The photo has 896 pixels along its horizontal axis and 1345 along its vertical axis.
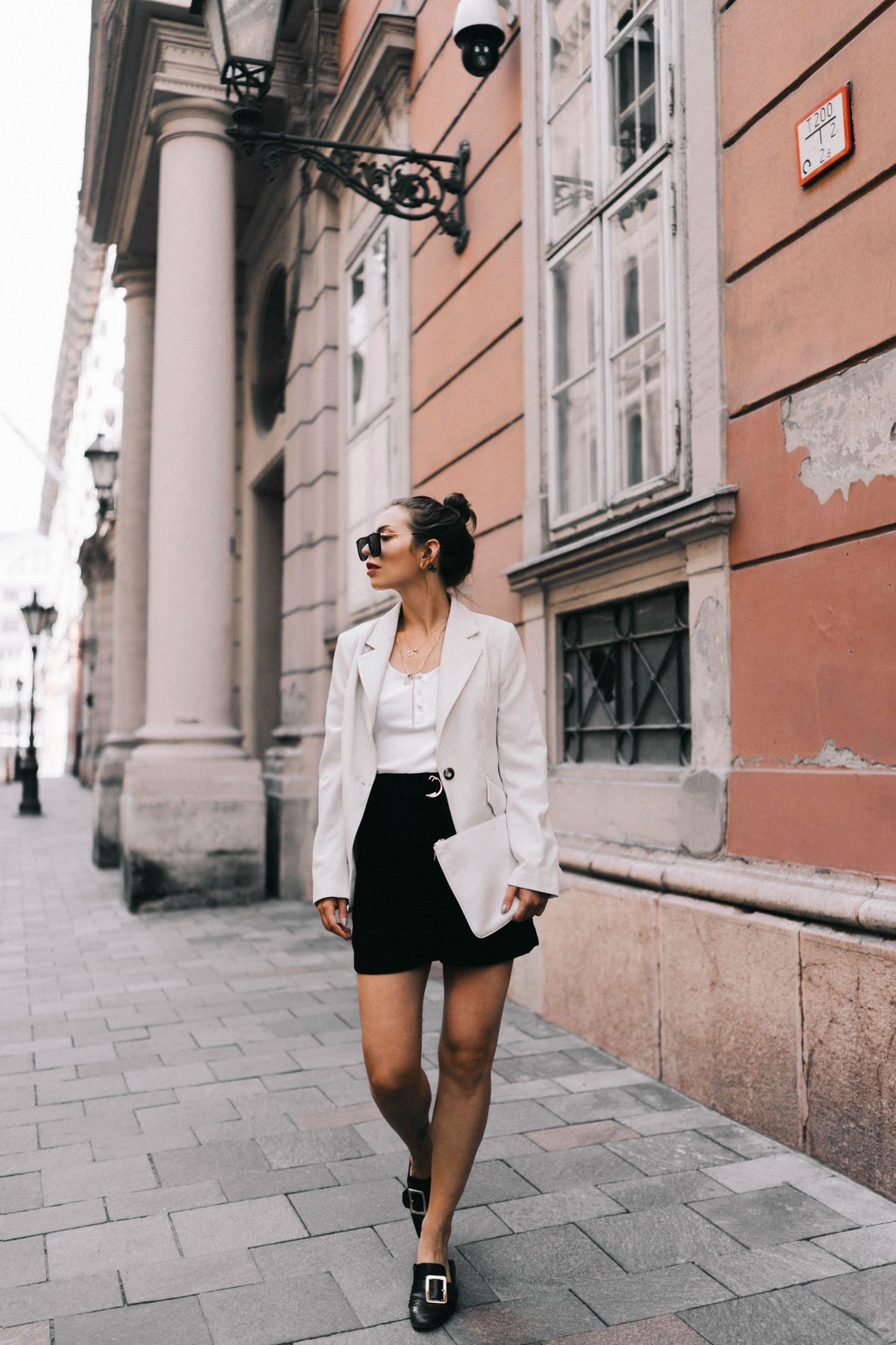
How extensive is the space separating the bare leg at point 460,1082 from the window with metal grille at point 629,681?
2.04m

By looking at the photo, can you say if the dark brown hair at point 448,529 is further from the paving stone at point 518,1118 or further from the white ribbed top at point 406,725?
the paving stone at point 518,1118

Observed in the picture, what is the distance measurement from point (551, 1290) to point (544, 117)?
523cm

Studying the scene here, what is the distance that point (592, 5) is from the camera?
528 cm

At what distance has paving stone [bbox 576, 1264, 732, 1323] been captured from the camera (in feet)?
8.55

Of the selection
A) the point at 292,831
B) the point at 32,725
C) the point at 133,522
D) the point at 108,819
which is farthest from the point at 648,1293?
the point at 32,725

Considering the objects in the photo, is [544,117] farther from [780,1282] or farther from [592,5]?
[780,1282]

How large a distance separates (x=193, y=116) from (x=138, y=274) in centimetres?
360

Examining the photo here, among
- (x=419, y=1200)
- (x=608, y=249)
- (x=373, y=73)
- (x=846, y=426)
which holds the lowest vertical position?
(x=419, y=1200)

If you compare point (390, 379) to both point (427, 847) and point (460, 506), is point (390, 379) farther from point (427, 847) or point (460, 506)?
point (427, 847)

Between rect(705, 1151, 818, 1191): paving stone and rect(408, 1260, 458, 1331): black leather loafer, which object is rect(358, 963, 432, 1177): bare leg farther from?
rect(705, 1151, 818, 1191): paving stone

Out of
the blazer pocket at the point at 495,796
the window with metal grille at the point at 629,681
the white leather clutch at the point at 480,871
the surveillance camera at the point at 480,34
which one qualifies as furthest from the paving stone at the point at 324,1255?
the surveillance camera at the point at 480,34

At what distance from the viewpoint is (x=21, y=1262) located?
290cm

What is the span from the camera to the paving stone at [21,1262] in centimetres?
280

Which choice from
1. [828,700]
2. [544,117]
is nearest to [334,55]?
[544,117]
